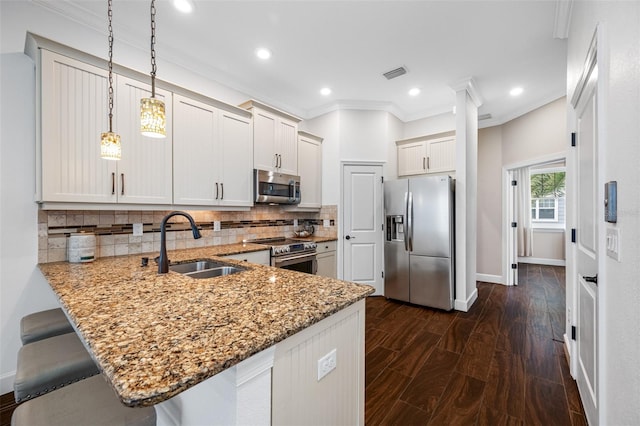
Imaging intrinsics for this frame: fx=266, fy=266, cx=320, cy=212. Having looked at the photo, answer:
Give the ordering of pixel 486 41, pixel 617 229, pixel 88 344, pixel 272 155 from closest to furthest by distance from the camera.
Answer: pixel 88 344 → pixel 617 229 → pixel 486 41 → pixel 272 155

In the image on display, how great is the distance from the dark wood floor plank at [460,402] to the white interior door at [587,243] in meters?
0.59

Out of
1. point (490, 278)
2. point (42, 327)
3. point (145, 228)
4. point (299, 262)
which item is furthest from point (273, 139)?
point (490, 278)

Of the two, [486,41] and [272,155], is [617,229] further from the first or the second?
[272,155]

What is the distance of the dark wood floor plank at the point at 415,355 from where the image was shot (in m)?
2.21

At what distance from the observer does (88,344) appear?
734 millimetres

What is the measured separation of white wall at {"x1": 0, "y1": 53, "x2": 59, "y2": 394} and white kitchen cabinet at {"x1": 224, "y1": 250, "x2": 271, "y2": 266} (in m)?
1.46

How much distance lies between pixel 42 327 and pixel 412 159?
449 centimetres

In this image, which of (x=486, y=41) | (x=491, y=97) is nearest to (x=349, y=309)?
(x=486, y=41)

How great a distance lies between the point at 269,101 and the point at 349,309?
11.4 ft

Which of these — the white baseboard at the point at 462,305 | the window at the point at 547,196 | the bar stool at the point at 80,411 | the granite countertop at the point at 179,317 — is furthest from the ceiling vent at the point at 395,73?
the window at the point at 547,196

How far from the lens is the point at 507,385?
1983 millimetres

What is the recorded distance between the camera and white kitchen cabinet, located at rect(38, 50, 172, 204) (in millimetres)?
1845

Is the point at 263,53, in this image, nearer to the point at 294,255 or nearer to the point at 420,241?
the point at 294,255

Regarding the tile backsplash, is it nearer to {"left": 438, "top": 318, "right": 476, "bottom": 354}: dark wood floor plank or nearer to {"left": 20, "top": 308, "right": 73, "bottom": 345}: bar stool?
{"left": 20, "top": 308, "right": 73, "bottom": 345}: bar stool
